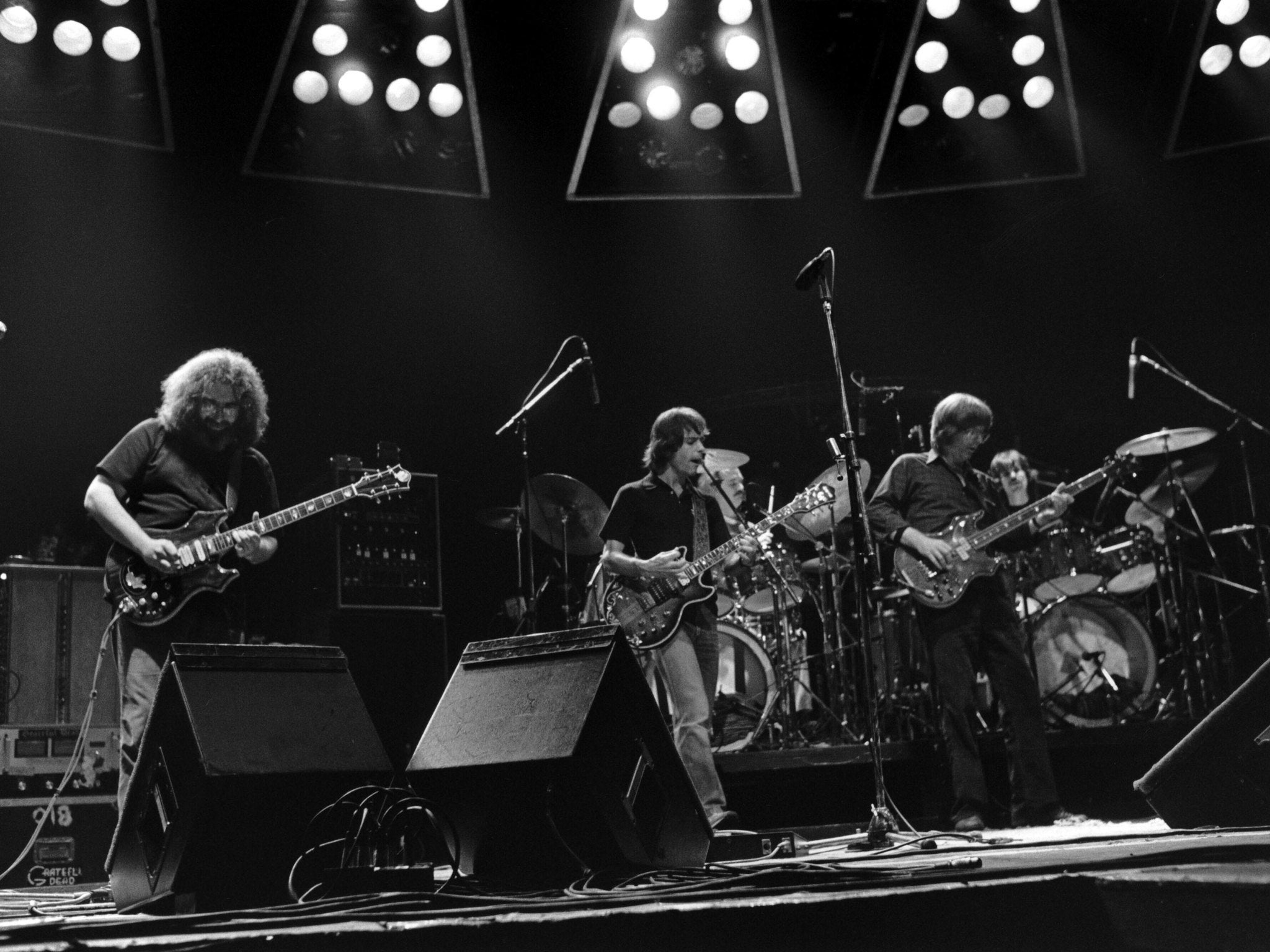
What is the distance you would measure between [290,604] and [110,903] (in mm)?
3569

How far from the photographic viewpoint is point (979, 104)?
689cm

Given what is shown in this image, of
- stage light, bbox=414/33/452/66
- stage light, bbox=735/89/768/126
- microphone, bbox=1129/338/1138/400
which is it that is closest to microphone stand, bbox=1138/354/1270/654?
microphone, bbox=1129/338/1138/400

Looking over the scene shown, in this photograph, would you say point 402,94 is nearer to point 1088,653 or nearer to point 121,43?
point 121,43

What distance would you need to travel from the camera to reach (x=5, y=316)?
7.23 metres

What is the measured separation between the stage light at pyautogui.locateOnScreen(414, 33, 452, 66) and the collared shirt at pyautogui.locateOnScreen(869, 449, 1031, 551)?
10.2 ft

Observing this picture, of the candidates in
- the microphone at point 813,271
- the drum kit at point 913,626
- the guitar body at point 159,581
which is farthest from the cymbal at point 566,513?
the guitar body at point 159,581

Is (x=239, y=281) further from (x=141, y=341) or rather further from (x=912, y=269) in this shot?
(x=912, y=269)

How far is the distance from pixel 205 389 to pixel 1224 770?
11.5 feet

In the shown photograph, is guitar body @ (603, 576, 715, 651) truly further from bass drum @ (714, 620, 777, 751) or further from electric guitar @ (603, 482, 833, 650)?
bass drum @ (714, 620, 777, 751)

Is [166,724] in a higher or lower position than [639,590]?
lower

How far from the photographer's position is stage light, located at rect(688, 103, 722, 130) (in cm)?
684

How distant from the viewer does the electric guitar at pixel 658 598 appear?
5.57 m

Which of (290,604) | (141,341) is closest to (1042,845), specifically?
(290,604)

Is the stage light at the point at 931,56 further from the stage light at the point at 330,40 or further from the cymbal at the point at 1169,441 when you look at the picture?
the stage light at the point at 330,40
